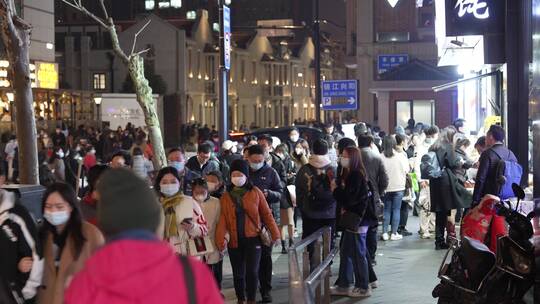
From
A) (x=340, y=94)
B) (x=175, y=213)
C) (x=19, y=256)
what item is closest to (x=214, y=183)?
(x=175, y=213)

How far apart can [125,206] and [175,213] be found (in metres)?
5.52

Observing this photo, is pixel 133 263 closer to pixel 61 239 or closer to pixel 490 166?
pixel 61 239

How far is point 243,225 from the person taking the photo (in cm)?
1051

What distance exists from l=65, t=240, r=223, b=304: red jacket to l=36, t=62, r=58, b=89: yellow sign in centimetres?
4085

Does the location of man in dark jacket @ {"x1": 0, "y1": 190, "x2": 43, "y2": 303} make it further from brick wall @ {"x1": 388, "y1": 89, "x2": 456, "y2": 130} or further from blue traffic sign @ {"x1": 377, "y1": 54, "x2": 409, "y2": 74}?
blue traffic sign @ {"x1": 377, "y1": 54, "x2": 409, "y2": 74}

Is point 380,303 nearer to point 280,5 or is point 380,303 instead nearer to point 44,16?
point 44,16

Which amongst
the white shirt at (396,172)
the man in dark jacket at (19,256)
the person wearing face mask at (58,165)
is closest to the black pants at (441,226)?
the white shirt at (396,172)

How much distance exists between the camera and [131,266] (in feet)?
11.8

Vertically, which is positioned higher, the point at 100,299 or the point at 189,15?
the point at 189,15

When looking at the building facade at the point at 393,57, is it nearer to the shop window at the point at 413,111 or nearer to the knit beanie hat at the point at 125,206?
the shop window at the point at 413,111

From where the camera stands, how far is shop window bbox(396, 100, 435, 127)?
1807 inches

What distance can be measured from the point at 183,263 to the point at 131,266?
0.26 metres

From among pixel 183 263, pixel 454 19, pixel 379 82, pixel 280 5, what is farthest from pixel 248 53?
pixel 183 263

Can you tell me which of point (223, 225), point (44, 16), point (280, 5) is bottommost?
point (223, 225)
